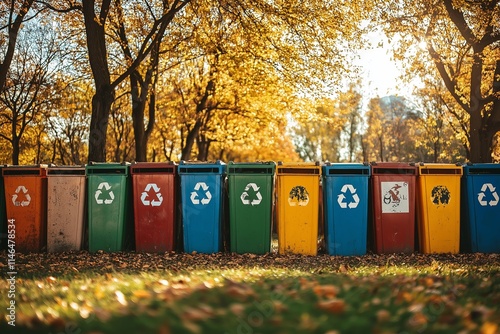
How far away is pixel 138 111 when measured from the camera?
19.3 m

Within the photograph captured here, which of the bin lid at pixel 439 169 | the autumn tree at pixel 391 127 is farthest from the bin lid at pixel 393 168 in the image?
the autumn tree at pixel 391 127

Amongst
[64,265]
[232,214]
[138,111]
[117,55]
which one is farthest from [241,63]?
[64,265]

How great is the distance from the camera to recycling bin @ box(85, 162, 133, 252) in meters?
9.28

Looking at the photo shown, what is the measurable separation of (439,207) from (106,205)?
212 inches

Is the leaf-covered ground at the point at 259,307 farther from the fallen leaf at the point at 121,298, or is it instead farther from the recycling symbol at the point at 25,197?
the recycling symbol at the point at 25,197

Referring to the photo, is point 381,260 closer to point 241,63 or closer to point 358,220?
point 358,220

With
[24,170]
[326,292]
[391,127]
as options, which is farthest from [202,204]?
[391,127]

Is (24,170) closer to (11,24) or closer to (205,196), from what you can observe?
(205,196)

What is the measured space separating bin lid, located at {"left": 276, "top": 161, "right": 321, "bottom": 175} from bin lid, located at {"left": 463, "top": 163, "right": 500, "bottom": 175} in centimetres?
246

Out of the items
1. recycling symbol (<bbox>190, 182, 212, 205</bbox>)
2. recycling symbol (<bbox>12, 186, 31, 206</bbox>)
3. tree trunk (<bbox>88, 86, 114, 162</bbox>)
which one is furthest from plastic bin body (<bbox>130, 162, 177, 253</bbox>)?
tree trunk (<bbox>88, 86, 114, 162</bbox>)

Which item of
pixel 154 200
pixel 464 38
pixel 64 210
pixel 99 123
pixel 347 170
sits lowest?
pixel 64 210

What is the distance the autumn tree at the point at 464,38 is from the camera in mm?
13789

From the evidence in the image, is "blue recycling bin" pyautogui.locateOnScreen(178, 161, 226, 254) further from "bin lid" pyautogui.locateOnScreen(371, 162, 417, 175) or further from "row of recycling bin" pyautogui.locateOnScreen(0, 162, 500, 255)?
"bin lid" pyautogui.locateOnScreen(371, 162, 417, 175)

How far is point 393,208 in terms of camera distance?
9.18m
